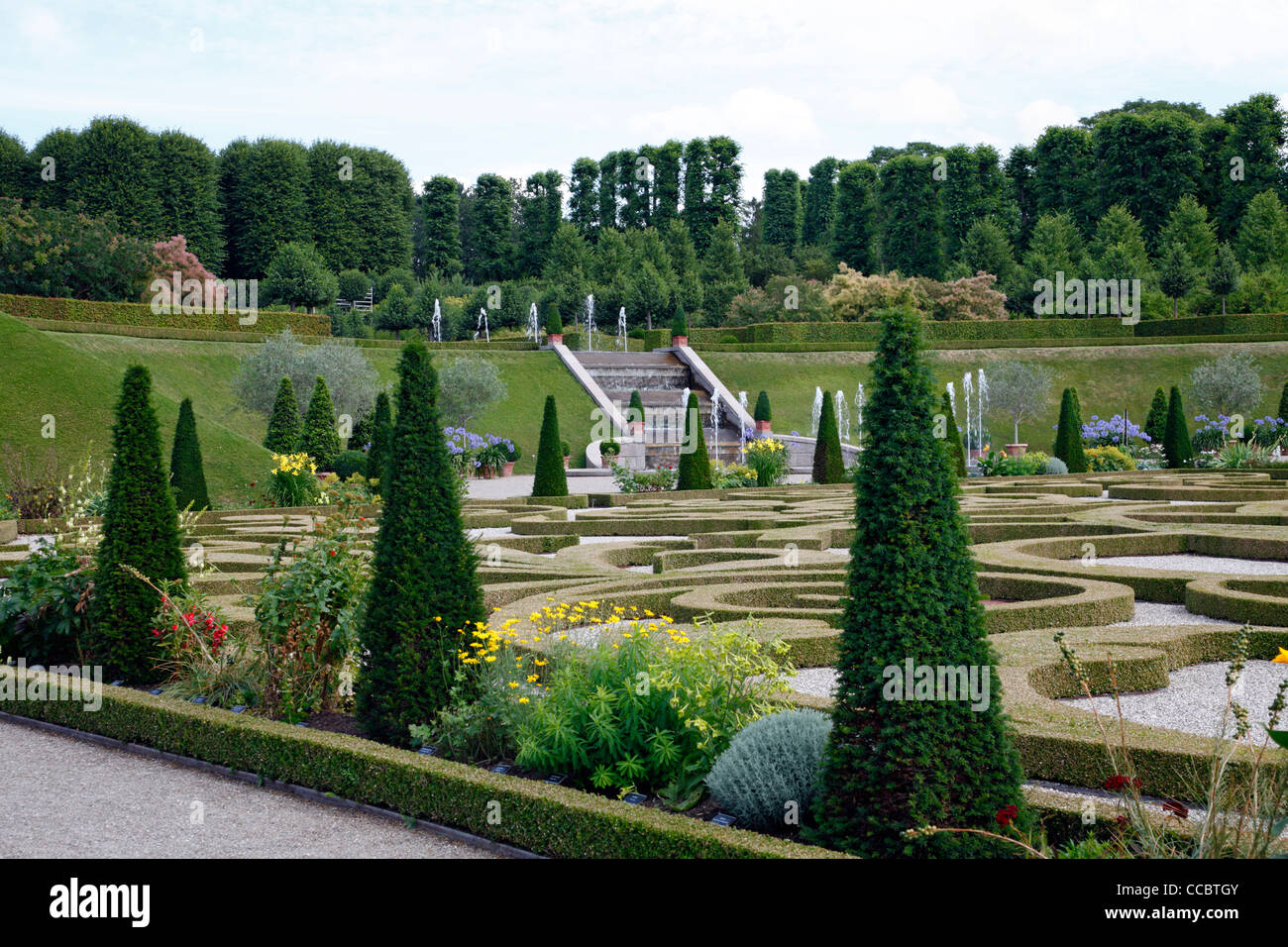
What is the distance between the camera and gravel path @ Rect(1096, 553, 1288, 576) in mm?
10148

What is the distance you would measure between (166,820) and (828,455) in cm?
1787

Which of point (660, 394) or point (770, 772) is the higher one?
point (660, 394)

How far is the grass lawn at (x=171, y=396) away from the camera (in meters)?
19.8

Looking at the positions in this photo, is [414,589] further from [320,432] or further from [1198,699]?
[320,432]

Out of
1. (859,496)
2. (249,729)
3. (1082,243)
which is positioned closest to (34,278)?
(249,729)

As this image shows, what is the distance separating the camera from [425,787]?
177 inches

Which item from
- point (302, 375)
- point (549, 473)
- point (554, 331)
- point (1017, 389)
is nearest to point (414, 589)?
point (549, 473)

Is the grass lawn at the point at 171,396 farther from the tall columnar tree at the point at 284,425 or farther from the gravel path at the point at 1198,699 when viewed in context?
the gravel path at the point at 1198,699

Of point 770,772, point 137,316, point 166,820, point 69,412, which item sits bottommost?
point 166,820

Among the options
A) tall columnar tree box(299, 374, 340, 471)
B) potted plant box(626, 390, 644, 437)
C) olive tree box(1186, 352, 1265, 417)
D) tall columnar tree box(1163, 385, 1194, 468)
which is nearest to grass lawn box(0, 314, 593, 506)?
tall columnar tree box(299, 374, 340, 471)

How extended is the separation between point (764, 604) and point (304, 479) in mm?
11681

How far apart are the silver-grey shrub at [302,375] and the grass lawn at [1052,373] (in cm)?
1381

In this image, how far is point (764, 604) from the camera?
841 centimetres

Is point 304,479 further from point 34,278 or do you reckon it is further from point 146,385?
point 34,278
